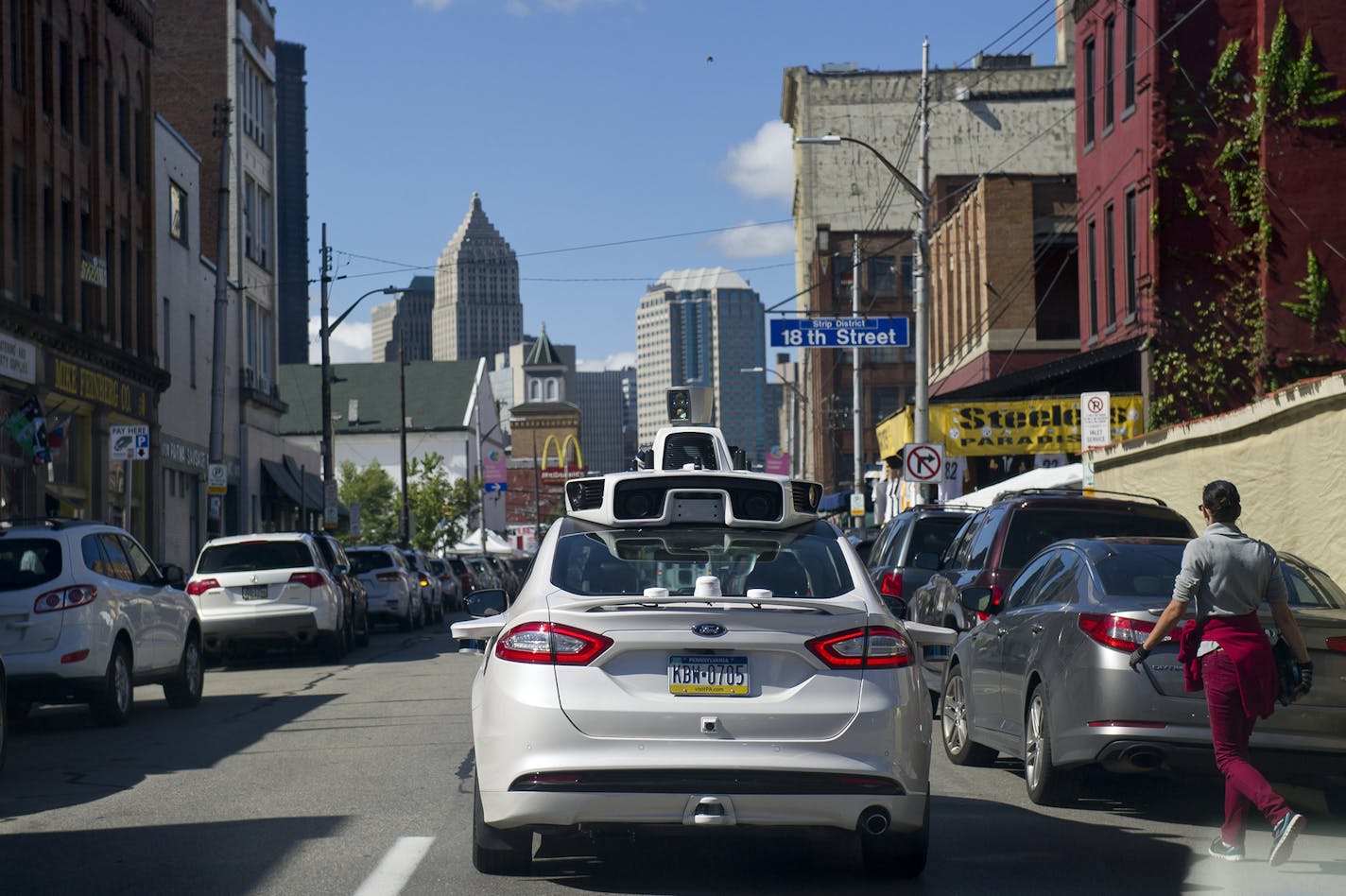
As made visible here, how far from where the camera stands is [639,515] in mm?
8094

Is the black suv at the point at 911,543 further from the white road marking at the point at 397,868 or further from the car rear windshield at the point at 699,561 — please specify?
the car rear windshield at the point at 699,561

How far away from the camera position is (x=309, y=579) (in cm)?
2309

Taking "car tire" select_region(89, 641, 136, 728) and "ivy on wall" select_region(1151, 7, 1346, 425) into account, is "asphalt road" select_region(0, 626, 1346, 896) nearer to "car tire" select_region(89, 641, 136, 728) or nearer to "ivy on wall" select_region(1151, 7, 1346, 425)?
"car tire" select_region(89, 641, 136, 728)

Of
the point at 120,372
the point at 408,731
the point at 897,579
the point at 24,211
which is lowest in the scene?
the point at 408,731

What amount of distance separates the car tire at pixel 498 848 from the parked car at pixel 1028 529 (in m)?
6.38

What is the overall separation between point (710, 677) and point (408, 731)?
24.7 feet

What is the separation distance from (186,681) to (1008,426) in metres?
21.2

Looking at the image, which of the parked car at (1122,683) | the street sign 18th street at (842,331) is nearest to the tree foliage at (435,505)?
the street sign 18th street at (842,331)

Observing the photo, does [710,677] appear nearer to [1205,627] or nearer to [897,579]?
[1205,627]

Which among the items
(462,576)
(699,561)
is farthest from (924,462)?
(462,576)

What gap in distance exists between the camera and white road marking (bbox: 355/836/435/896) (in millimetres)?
7363

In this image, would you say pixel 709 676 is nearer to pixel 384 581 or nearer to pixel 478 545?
pixel 384 581

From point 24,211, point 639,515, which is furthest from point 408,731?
point 24,211

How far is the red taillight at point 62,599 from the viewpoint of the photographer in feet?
47.8
